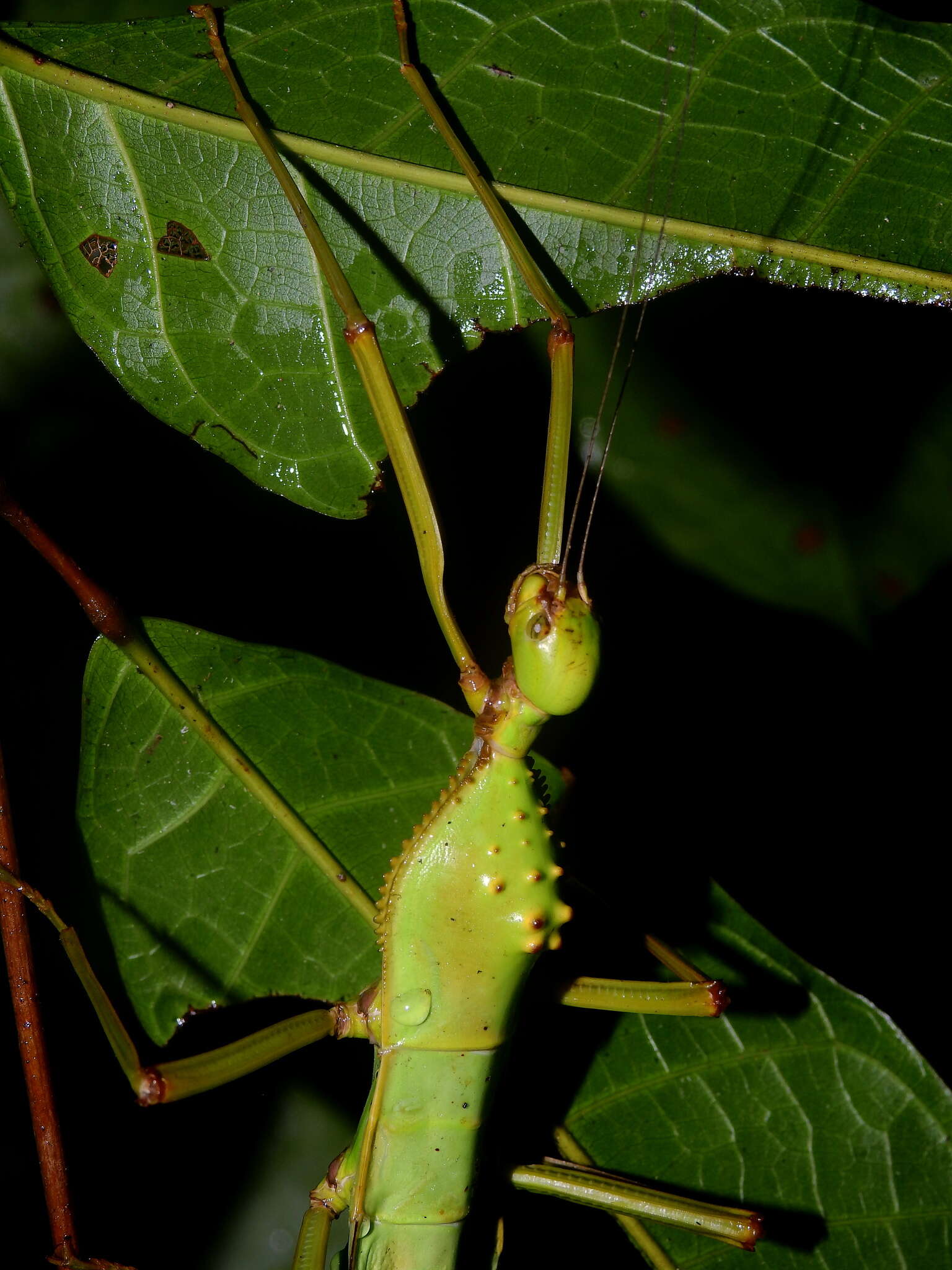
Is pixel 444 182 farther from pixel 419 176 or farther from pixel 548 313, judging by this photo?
pixel 548 313

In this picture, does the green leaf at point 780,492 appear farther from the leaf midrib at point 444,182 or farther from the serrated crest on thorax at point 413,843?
the serrated crest on thorax at point 413,843

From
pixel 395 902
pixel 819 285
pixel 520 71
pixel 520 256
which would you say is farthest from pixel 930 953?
pixel 520 71

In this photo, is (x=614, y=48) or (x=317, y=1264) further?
(x=317, y=1264)

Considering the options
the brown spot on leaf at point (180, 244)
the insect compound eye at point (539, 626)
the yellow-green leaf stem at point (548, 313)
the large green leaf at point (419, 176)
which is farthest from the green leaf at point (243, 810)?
the brown spot on leaf at point (180, 244)

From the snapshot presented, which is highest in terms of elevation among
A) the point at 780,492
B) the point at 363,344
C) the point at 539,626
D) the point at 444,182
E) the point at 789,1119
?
the point at 780,492

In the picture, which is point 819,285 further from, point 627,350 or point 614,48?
point 627,350

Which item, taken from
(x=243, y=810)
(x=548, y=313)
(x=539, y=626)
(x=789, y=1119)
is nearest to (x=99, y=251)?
(x=548, y=313)

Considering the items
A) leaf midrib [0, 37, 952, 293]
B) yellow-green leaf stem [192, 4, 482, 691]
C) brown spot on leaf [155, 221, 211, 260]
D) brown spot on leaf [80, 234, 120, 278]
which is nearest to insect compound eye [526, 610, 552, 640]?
yellow-green leaf stem [192, 4, 482, 691]
